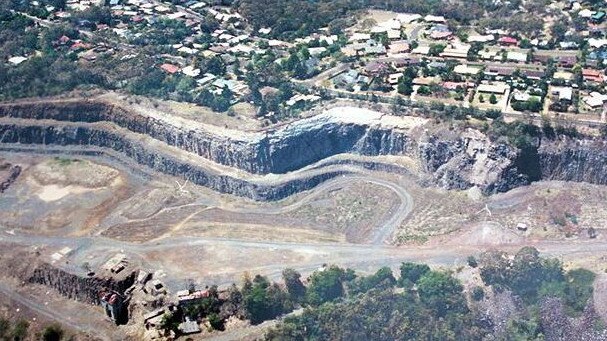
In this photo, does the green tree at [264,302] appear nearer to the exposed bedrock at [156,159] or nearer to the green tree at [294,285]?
the green tree at [294,285]

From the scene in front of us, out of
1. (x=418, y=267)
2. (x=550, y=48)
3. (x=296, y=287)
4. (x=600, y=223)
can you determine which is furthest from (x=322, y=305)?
(x=550, y=48)

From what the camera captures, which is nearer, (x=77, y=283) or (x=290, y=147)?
(x=77, y=283)

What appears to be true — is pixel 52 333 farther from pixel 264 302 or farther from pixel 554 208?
pixel 554 208

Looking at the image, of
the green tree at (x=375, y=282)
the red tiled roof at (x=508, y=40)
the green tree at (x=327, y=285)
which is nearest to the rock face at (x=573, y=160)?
the green tree at (x=375, y=282)

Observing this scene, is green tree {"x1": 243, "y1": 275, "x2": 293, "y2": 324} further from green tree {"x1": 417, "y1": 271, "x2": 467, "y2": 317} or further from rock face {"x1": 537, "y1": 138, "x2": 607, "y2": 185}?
rock face {"x1": 537, "y1": 138, "x2": 607, "y2": 185}

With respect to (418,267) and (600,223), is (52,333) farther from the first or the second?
(600,223)

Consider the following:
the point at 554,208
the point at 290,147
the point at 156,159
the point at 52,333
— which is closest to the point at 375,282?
the point at 554,208
